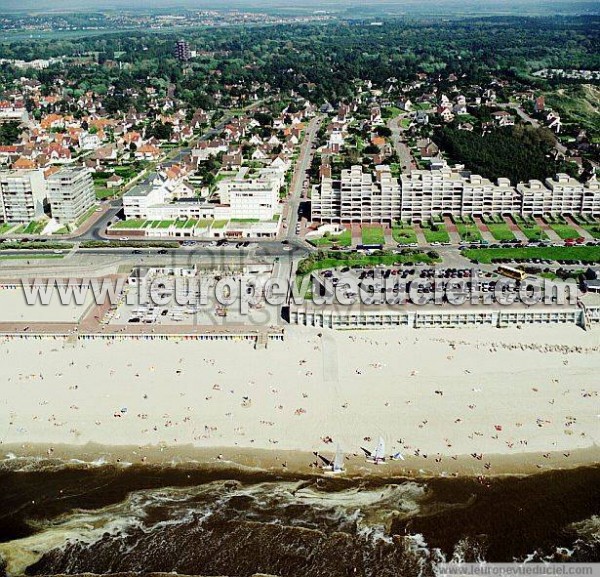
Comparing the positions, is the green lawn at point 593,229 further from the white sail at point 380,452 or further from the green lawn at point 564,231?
the white sail at point 380,452

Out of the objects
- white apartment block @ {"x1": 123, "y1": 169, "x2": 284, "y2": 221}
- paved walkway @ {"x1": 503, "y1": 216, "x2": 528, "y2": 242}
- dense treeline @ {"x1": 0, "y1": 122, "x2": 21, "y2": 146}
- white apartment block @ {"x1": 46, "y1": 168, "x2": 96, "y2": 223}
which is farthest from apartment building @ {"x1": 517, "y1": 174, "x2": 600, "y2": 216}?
dense treeline @ {"x1": 0, "y1": 122, "x2": 21, "y2": 146}

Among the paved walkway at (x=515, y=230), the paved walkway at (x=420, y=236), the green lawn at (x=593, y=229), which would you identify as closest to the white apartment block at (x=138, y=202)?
the paved walkway at (x=420, y=236)

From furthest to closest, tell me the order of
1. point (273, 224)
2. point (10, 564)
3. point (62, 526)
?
point (273, 224) < point (62, 526) < point (10, 564)

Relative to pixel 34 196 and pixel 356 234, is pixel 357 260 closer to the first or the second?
pixel 356 234

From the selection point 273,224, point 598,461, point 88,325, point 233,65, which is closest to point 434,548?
point 598,461

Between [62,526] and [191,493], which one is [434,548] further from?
[62,526]

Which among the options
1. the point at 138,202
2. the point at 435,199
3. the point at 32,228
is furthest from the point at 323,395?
the point at 32,228

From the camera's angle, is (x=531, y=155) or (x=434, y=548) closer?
(x=434, y=548)
